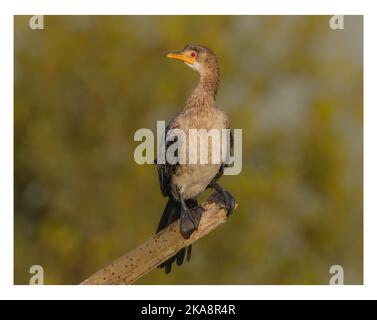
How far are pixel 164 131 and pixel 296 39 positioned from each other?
898cm

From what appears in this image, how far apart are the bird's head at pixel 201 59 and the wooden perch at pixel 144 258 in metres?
1.79

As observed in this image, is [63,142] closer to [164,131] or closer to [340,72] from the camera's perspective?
[340,72]

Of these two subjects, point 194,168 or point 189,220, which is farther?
point 194,168

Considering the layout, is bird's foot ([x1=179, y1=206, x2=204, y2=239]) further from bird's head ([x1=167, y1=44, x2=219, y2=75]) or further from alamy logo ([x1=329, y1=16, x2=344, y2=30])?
alamy logo ([x1=329, y1=16, x2=344, y2=30])

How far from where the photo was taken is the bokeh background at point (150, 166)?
51.6 ft

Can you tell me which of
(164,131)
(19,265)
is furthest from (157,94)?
(164,131)

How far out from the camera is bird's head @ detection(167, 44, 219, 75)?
27.3ft

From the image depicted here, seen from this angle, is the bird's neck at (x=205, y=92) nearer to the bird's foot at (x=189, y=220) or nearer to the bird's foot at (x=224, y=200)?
the bird's foot at (x=224, y=200)

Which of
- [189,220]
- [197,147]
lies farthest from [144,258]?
[197,147]

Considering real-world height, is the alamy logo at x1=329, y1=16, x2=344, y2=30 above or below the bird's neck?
above

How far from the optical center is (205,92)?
26.9ft

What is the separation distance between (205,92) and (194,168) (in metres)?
0.86

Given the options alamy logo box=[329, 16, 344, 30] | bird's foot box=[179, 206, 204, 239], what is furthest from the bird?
alamy logo box=[329, 16, 344, 30]

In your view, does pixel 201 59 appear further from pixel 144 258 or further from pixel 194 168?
pixel 144 258
